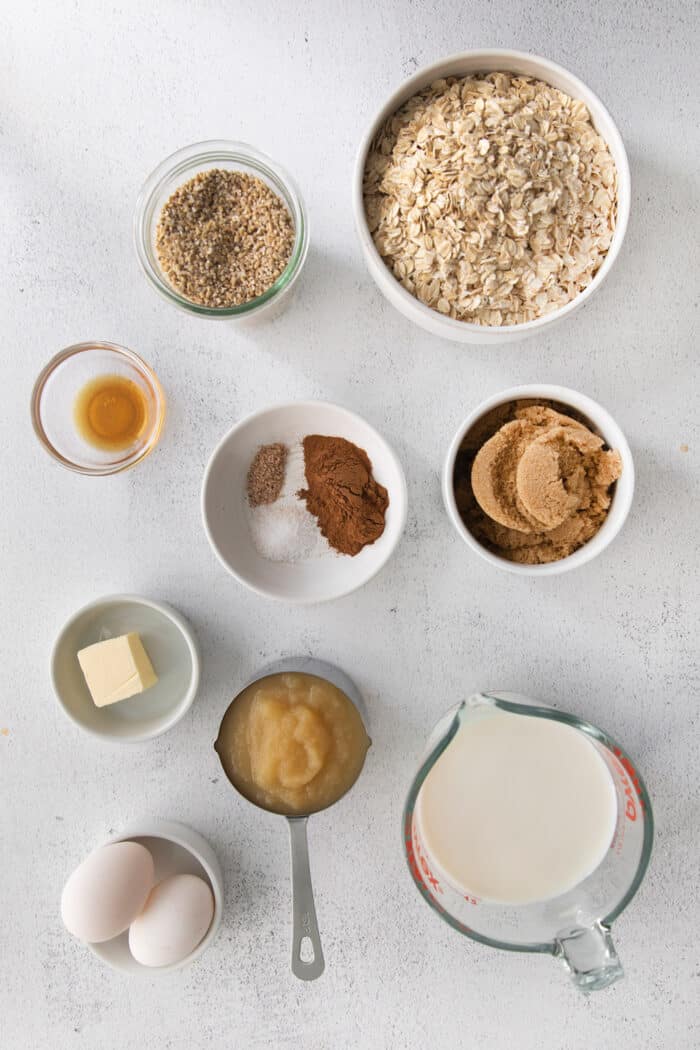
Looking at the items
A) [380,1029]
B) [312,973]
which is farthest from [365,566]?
[380,1029]

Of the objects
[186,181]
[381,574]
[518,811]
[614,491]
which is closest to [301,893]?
[518,811]

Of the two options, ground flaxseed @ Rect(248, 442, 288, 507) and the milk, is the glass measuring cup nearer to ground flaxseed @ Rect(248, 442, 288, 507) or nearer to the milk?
the milk

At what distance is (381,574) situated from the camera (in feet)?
3.83

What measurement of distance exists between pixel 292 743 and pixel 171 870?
13.8 inches

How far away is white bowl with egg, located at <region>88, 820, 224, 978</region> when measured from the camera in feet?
3.59

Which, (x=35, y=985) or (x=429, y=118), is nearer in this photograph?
(x=429, y=118)

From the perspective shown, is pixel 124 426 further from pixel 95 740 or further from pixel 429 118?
pixel 429 118

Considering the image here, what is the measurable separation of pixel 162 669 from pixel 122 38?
0.95 metres

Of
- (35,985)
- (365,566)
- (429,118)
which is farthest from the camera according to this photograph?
(35,985)

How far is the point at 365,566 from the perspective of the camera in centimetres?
112

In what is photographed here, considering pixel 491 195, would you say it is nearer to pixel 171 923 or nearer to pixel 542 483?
pixel 542 483

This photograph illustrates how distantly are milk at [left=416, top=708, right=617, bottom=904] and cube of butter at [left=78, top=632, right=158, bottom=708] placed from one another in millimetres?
436

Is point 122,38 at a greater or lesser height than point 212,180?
greater

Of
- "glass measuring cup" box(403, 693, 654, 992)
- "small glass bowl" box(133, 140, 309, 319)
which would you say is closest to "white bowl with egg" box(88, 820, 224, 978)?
"glass measuring cup" box(403, 693, 654, 992)
